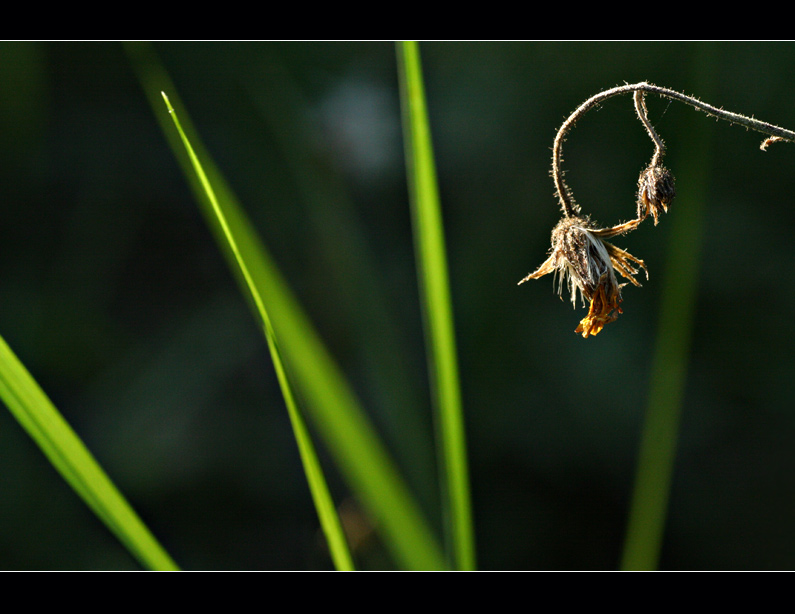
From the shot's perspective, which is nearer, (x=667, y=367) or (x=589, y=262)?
(x=589, y=262)

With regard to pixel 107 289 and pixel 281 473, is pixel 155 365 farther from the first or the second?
pixel 281 473

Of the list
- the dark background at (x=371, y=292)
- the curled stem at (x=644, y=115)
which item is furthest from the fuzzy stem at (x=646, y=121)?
the dark background at (x=371, y=292)

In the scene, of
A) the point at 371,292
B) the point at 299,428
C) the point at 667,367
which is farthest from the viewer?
the point at 371,292

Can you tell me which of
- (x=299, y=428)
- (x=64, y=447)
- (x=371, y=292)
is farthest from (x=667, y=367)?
(x=64, y=447)

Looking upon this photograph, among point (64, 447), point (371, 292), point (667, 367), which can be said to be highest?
point (371, 292)

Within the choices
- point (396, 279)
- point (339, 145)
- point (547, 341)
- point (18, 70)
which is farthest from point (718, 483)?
point (18, 70)

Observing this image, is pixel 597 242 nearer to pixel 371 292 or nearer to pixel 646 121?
pixel 646 121

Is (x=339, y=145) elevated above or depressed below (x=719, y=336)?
above

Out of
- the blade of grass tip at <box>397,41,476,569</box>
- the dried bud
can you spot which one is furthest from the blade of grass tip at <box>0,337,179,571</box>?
the dried bud
